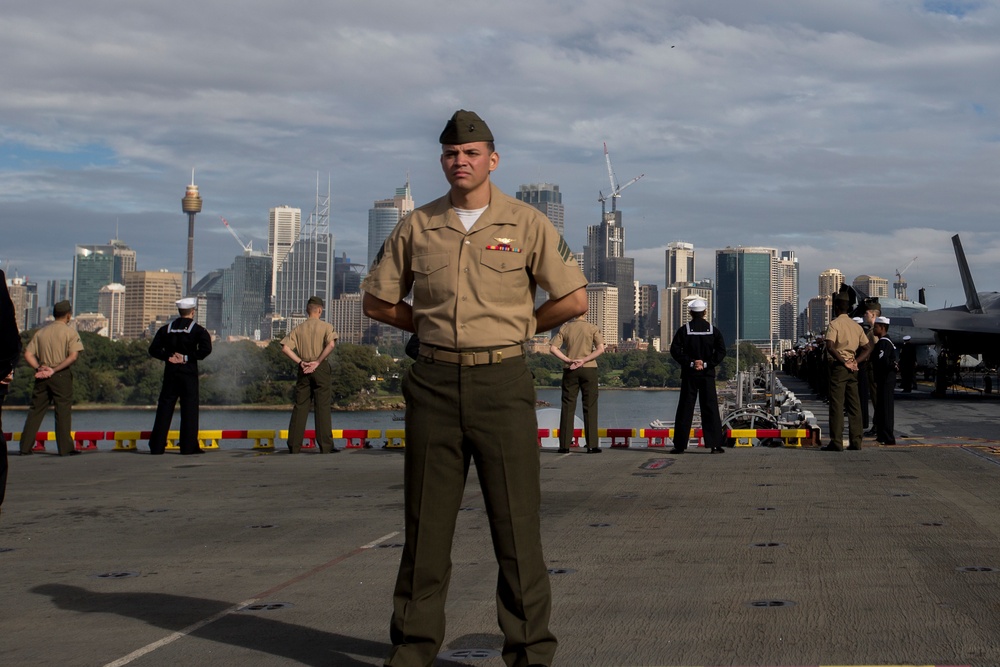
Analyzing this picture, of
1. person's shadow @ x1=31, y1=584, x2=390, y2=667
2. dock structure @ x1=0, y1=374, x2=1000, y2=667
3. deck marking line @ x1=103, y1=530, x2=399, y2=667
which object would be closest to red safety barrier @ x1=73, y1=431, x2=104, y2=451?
dock structure @ x1=0, y1=374, x2=1000, y2=667

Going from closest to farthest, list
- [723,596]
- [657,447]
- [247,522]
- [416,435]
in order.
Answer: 1. [416,435]
2. [723,596]
3. [247,522]
4. [657,447]

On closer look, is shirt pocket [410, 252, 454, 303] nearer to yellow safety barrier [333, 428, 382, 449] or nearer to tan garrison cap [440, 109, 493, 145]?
tan garrison cap [440, 109, 493, 145]

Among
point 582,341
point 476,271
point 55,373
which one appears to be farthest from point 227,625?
point 55,373

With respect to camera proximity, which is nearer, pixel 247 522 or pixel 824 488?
pixel 247 522

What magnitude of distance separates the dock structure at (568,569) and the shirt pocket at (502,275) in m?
1.42

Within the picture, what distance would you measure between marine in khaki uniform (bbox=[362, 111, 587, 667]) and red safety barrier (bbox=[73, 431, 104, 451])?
12674 mm

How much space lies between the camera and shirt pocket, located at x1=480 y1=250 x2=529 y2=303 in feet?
14.0

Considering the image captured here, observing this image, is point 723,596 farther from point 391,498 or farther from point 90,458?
point 90,458

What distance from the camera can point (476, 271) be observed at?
4273 millimetres

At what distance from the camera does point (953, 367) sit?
4675 cm

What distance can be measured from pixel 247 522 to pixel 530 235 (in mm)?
4637

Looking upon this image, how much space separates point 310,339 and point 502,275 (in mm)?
10962

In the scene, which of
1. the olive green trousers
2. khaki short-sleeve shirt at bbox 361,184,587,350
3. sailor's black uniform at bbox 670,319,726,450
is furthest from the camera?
sailor's black uniform at bbox 670,319,726,450

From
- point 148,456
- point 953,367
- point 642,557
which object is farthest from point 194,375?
point 953,367
